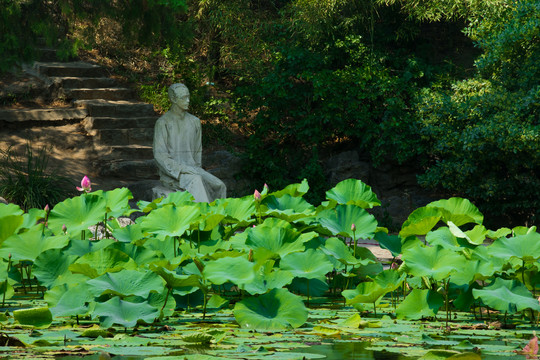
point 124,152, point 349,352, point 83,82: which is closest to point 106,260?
point 349,352

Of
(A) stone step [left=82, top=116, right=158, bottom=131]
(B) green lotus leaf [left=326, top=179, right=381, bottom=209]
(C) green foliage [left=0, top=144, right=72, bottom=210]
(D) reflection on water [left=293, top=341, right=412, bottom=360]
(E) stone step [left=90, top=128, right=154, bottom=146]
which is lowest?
(D) reflection on water [left=293, top=341, right=412, bottom=360]

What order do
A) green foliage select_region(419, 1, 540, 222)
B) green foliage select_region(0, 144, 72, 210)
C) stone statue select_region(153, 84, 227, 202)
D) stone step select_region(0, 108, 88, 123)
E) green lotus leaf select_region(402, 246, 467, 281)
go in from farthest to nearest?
stone step select_region(0, 108, 88, 123) → green foliage select_region(419, 1, 540, 222) → green foliage select_region(0, 144, 72, 210) → stone statue select_region(153, 84, 227, 202) → green lotus leaf select_region(402, 246, 467, 281)

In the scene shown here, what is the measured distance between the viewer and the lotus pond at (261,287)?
2238mm

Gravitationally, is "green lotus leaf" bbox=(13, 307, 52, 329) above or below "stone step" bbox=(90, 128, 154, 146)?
below

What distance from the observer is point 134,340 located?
224 centimetres

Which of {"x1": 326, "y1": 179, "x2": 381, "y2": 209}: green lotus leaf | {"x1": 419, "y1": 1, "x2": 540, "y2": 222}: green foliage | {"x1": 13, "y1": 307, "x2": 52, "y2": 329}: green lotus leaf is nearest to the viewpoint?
{"x1": 13, "y1": 307, "x2": 52, "y2": 329}: green lotus leaf

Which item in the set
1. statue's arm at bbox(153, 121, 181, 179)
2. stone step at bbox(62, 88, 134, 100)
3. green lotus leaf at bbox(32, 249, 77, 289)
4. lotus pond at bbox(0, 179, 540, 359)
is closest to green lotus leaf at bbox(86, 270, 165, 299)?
lotus pond at bbox(0, 179, 540, 359)

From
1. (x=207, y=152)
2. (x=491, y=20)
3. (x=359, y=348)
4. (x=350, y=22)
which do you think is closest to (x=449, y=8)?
(x=491, y=20)

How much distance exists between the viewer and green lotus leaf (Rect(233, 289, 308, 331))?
8.05 ft

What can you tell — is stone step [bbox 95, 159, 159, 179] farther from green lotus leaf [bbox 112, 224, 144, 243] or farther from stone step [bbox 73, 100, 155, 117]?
green lotus leaf [bbox 112, 224, 144, 243]

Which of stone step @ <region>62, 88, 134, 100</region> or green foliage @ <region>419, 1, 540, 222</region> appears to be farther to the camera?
stone step @ <region>62, 88, 134, 100</region>

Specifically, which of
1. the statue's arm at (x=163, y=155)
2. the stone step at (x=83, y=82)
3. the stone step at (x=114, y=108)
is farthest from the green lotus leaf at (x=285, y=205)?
the stone step at (x=83, y=82)

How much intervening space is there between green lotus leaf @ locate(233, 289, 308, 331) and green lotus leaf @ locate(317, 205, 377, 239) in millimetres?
801

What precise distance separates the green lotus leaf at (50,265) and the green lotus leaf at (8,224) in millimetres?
377
